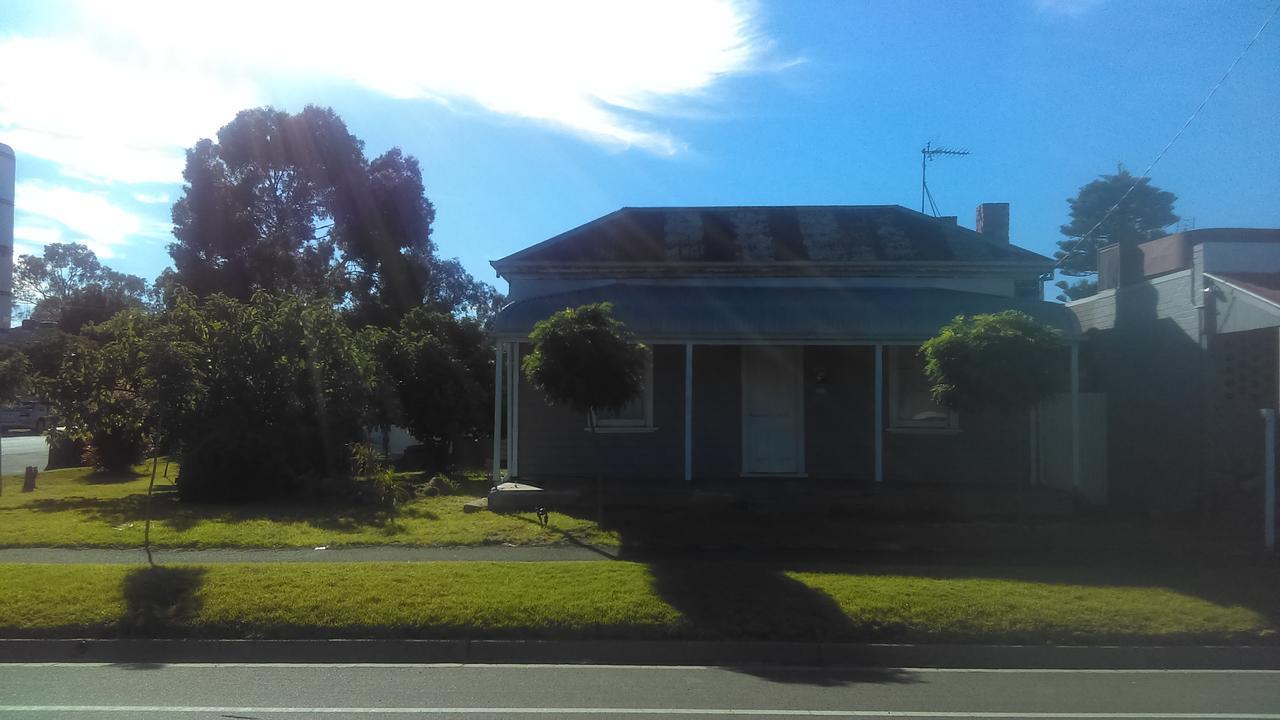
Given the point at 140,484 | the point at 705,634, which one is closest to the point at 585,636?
the point at 705,634

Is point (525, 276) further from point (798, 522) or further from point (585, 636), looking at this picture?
point (585, 636)

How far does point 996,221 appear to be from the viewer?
18.3 metres

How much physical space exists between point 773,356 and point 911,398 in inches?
98.0

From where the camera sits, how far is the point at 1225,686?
21.8ft

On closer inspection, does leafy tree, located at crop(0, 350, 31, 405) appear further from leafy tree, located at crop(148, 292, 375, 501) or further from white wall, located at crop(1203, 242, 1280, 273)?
white wall, located at crop(1203, 242, 1280, 273)

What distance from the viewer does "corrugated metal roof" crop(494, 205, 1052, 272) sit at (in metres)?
15.9

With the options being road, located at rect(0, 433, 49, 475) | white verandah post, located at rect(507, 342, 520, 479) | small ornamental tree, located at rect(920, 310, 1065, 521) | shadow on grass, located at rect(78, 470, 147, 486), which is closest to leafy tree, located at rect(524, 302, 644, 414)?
white verandah post, located at rect(507, 342, 520, 479)

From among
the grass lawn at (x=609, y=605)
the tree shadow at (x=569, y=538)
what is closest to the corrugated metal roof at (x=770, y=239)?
the tree shadow at (x=569, y=538)

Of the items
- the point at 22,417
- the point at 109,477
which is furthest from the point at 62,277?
the point at 109,477

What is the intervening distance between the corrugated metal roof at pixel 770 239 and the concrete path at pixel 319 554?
6455 mm

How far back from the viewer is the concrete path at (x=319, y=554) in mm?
10148

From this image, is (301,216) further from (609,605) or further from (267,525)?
(609,605)

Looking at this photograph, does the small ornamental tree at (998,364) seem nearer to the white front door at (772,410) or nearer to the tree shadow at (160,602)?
the white front door at (772,410)

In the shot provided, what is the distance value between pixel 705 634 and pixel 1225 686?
400 cm
